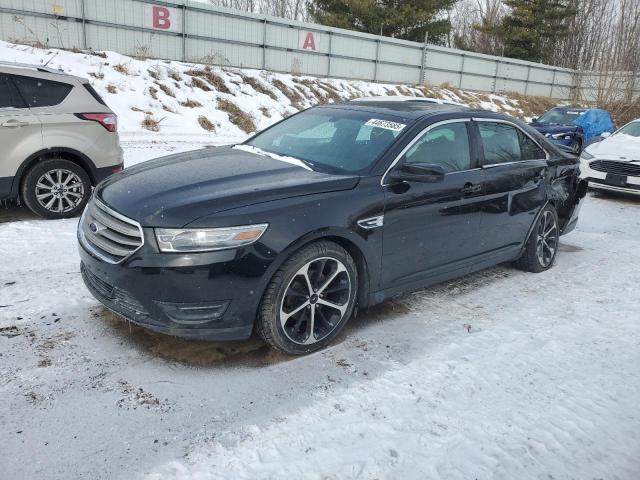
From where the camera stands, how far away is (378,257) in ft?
12.0

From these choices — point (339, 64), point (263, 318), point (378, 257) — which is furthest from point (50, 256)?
point (339, 64)

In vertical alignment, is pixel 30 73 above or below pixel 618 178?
above

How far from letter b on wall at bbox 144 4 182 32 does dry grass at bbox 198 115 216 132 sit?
437cm

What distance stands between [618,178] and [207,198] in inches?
340

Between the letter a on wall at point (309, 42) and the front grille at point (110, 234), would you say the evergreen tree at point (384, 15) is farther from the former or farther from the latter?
the front grille at point (110, 234)

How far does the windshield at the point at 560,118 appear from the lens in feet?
50.1

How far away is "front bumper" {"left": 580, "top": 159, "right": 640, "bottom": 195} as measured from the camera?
359 inches

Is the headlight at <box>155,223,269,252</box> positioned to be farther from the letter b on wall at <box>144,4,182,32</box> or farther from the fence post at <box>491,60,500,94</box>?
the fence post at <box>491,60,500,94</box>

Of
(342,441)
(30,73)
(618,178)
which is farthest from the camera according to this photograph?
(618,178)

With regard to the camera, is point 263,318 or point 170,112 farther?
point 170,112

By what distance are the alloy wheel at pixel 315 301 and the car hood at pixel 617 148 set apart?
7.95 m

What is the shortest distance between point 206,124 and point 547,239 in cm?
1076

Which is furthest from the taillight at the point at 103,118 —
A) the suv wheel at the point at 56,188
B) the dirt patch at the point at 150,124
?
the dirt patch at the point at 150,124

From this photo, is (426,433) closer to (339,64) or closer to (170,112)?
(170,112)
